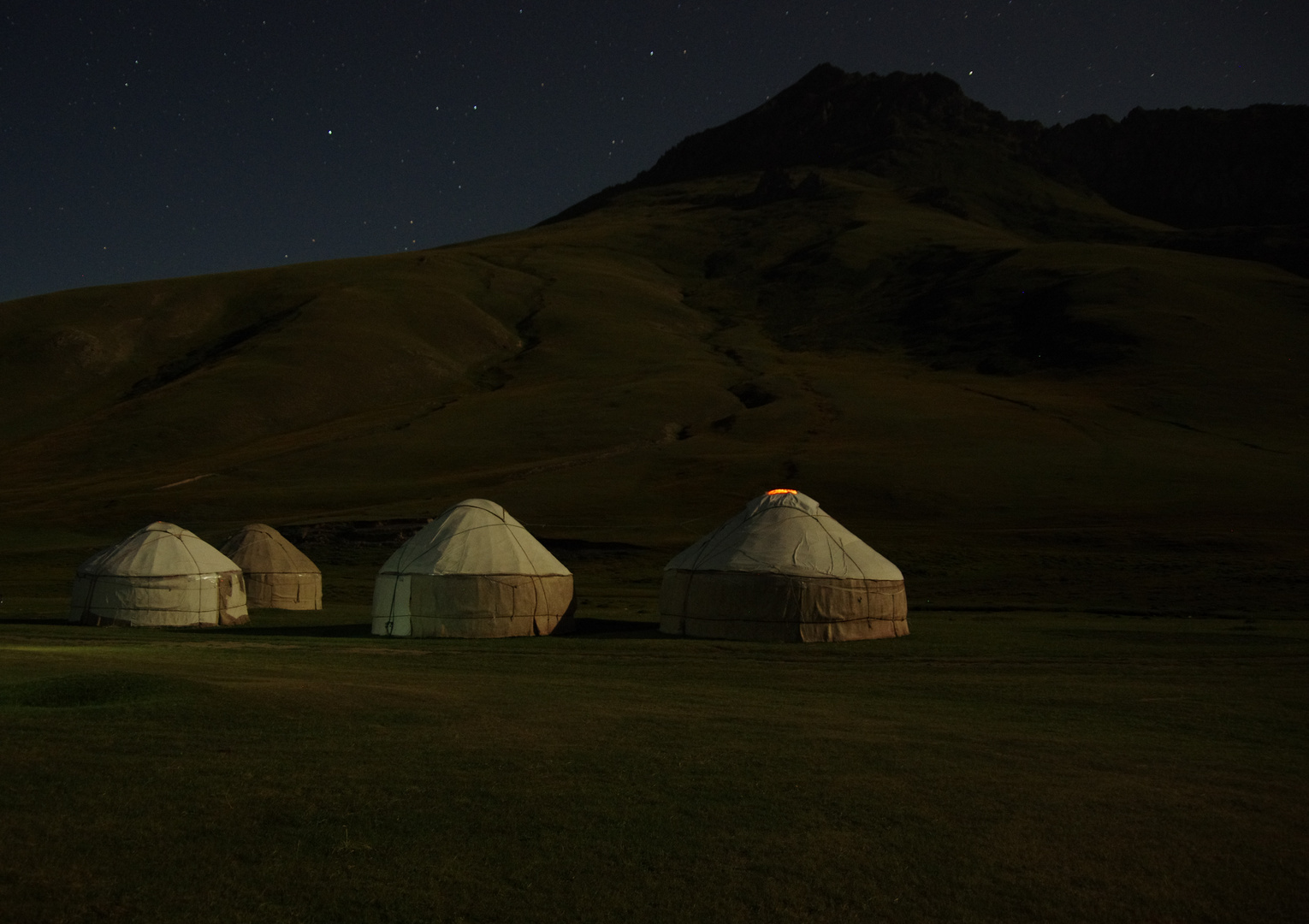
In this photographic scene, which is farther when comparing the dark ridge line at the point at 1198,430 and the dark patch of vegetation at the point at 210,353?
the dark patch of vegetation at the point at 210,353

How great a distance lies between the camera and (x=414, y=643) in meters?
23.2

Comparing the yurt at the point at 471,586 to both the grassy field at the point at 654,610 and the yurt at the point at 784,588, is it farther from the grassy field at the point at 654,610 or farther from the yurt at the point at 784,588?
the yurt at the point at 784,588

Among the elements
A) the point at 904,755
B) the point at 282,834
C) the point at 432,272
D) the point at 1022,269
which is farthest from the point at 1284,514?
the point at 432,272

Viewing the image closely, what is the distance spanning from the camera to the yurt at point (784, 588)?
24.6 metres

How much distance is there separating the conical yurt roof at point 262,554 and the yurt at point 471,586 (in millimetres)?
10204

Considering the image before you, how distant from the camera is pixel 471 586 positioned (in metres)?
25.8

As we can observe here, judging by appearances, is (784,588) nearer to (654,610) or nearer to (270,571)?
(654,610)

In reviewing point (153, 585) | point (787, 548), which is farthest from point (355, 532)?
point (787, 548)

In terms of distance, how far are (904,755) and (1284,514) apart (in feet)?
149

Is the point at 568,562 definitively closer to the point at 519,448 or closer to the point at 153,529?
the point at 153,529

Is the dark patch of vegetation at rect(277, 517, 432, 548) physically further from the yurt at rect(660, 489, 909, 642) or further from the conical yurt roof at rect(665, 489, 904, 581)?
the yurt at rect(660, 489, 909, 642)

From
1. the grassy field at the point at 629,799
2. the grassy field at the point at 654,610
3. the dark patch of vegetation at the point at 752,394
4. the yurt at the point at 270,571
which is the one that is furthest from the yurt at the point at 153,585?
the dark patch of vegetation at the point at 752,394

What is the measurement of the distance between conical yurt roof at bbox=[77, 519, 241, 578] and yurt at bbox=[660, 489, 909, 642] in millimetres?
11284

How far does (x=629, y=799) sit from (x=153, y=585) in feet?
75.4
